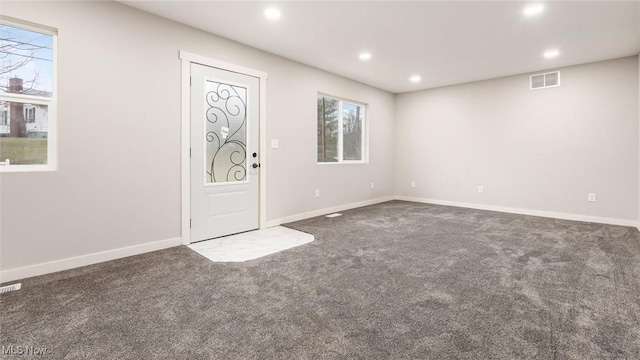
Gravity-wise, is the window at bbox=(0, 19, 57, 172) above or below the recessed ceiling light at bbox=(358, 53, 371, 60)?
below

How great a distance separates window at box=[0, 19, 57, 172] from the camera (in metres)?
2.47

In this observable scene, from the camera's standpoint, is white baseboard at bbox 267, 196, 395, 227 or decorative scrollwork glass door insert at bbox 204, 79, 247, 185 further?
white baseboard at bbox 267, 196, 395, 227

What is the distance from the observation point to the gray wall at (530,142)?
4.45 meters

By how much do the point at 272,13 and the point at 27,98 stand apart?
2344 mm

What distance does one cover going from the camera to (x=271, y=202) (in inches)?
172

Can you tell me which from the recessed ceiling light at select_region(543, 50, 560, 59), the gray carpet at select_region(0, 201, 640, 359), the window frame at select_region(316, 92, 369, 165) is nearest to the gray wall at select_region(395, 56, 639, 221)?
the recessed ceiling light at select_region(543, 50, 560, 59)

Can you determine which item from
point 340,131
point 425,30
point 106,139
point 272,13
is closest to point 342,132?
point 340,131

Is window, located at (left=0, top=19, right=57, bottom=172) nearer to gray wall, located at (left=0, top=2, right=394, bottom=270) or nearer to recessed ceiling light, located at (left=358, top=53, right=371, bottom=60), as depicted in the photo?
gray wall, located at (left=0, top=2, right=394, bottom=270)

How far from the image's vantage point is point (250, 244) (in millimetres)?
3521

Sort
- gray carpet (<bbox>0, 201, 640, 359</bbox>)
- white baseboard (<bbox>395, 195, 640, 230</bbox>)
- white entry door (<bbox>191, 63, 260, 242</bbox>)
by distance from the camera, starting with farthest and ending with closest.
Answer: white baseboard (<bbox>395, 195, 640, 230</bbox>)
white entry door (<bbox>191, 63, 260, 242</bbox>)
gray carpet (<bbox>0, 201, 640, 359</bbox>)

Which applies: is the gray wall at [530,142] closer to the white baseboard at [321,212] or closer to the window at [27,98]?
the white baseboard at [321,212]

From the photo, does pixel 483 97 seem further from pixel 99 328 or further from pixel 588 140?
pixel 99 328

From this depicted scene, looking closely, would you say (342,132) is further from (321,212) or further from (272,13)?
(272,13)

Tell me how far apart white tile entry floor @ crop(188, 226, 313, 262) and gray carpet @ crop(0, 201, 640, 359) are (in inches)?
6.4
